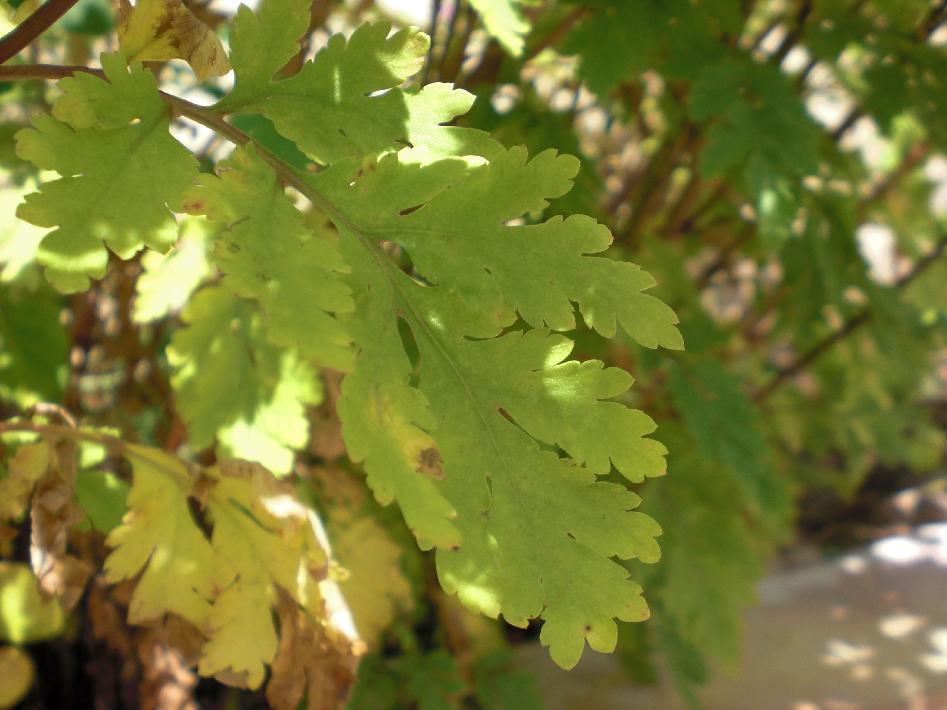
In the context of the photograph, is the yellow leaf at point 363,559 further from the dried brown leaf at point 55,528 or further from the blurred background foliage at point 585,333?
the dried brown leaf at point 55,528

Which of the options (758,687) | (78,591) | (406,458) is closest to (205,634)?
(78,591)

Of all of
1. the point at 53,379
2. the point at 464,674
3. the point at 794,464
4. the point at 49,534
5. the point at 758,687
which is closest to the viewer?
the point at 49,534

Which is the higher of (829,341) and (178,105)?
(178,105)

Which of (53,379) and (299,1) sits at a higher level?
(299,1)

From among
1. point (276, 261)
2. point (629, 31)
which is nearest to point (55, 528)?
point (276, 261)

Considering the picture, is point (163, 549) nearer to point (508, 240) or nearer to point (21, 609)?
point (21, 609)

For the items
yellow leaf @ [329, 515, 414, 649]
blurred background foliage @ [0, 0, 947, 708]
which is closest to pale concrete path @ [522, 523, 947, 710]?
blurred background foliage @ [0, 0, 947, 708]

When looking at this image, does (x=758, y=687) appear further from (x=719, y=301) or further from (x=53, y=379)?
(x=719, y=301)
